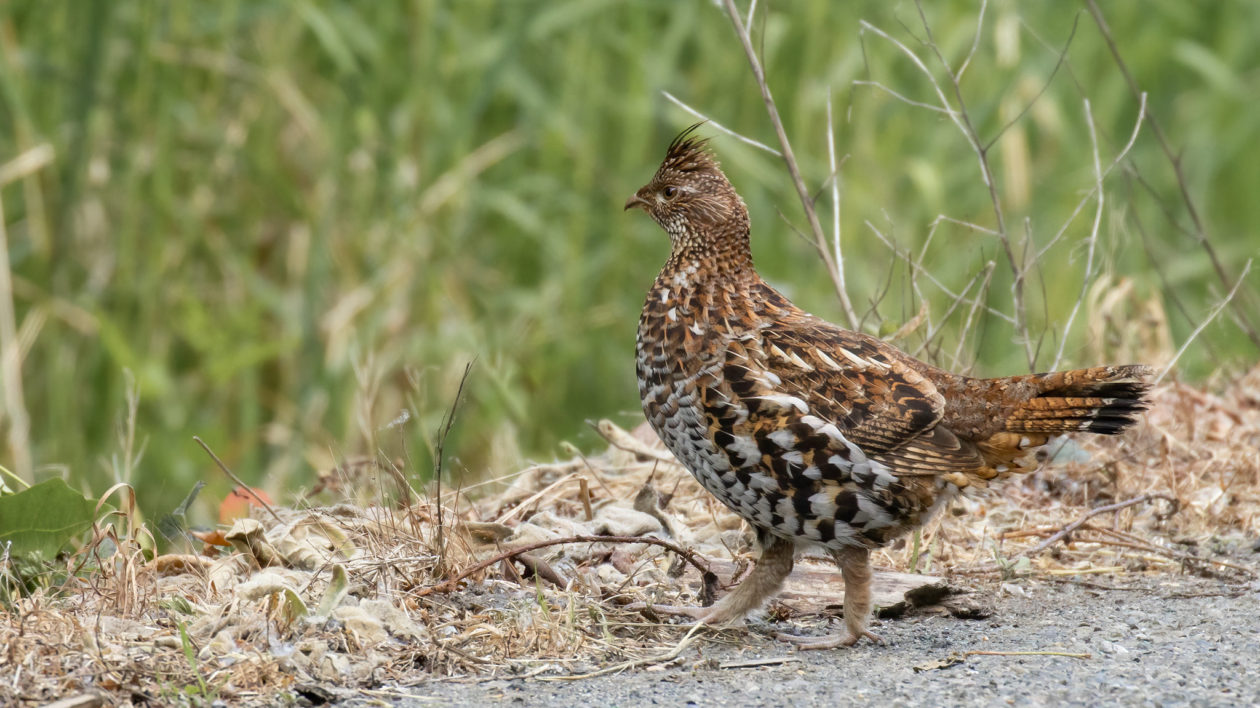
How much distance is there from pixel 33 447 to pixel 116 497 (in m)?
1.19

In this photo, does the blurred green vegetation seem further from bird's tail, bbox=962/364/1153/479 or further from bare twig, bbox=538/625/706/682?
bare twig, bbox=538/625/706/682

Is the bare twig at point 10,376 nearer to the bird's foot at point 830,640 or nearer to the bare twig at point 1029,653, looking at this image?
the bird's foot at point 830,640

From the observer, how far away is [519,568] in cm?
399

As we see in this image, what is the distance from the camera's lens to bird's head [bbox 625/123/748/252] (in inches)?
167

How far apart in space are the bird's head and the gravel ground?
117cm

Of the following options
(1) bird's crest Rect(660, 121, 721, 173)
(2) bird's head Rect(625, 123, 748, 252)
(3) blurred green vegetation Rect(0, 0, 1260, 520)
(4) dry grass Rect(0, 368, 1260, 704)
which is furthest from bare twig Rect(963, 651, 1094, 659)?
(3) blurred green vegetation Rect(0, 0, 1260, 520)

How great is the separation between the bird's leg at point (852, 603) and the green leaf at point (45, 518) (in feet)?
6.10

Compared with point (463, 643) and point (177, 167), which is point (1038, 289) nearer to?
point (177, 167)

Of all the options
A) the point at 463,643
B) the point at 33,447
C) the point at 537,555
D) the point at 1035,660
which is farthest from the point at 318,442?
the point at 1035,660

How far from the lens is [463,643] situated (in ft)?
11.2

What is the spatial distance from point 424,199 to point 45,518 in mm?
3750

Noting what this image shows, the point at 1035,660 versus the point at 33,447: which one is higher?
the point at 1035,660

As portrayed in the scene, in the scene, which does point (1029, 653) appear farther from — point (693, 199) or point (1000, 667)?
point (693, 199)

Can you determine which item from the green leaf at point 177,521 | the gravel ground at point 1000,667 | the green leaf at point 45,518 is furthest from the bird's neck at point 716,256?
the green leaf at point 45,518
